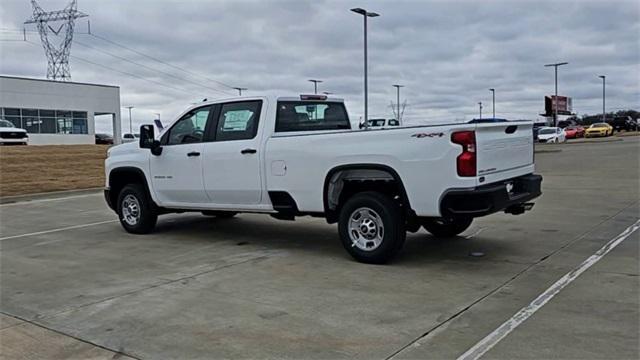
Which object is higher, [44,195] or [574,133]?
[574,133]

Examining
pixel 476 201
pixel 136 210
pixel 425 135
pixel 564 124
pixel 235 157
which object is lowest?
pixel 136 210

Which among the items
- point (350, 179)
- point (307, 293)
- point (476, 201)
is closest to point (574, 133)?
point (350, 179)

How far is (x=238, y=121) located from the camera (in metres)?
7.94

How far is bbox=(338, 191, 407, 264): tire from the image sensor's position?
21.3 feet

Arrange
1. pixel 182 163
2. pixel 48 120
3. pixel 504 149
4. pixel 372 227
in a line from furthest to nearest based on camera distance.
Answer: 1. pixel 48 120
2. pixel 182 163
3. pixel 372 227
4. pixel 504 149

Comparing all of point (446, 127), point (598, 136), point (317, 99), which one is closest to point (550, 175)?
point (317, 99)

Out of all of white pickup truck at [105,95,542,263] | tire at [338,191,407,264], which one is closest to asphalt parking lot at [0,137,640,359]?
tire at [338,191,407,264]

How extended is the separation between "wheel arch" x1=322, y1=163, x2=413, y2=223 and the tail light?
27.0 inches

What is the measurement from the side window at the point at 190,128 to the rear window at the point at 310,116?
122 centimetres

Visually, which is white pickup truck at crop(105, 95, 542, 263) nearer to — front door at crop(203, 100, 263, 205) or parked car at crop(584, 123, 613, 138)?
front door at crop(203, 100, 263, 205)

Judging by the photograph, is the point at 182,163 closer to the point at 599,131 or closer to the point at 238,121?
the point at 238,121

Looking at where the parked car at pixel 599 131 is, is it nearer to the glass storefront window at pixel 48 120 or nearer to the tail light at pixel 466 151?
the glass storefront window at pixel 48 120

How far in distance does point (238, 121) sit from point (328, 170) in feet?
5.77

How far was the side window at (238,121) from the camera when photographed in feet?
25.5
